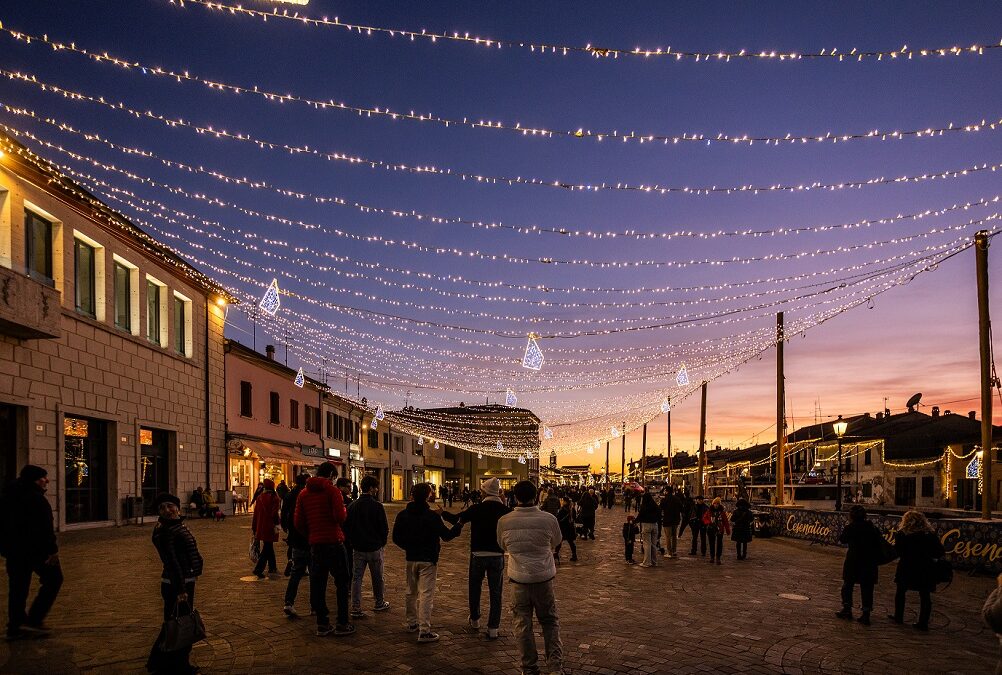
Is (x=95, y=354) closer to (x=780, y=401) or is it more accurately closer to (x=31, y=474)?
(x=31, y=474)

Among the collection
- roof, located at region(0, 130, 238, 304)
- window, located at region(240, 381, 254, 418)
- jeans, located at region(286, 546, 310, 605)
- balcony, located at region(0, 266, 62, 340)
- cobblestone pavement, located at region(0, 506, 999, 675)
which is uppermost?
roof, located at region(0, 130, 238, 304)

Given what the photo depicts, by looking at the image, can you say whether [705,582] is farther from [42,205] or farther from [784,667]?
[42,205]

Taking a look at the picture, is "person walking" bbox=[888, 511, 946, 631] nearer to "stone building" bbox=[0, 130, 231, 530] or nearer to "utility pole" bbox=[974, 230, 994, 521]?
"utility pole" bbox=[974, 230, 994, 521]

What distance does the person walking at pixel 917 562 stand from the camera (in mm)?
8227

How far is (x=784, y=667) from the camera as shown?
6.45 meters

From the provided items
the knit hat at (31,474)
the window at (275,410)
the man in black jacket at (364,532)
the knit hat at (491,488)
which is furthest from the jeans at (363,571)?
the window at (275,410)

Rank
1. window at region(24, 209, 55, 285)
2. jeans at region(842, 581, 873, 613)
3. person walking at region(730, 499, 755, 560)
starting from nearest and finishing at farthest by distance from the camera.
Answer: jeans at region(842, 581, 873, 613) → person walking at region(730, 499, 755, 560) → window at region(24, 209, 55, 285)

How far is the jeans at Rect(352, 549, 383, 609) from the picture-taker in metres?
8.04

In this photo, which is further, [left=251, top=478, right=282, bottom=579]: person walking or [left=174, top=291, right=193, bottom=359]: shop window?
[left=174, top=291, right=193, bottom=359]: shop window

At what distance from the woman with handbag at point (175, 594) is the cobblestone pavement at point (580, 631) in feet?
1.89

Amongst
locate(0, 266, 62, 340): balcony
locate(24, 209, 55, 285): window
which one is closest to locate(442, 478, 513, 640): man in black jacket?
locate(0, 266, 62, 340): balcony

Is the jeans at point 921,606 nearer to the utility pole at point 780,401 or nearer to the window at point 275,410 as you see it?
the utility pole at point 780,401

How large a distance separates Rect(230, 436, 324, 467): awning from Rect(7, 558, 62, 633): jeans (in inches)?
840

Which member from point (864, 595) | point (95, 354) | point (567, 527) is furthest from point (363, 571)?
point (95, 354)
